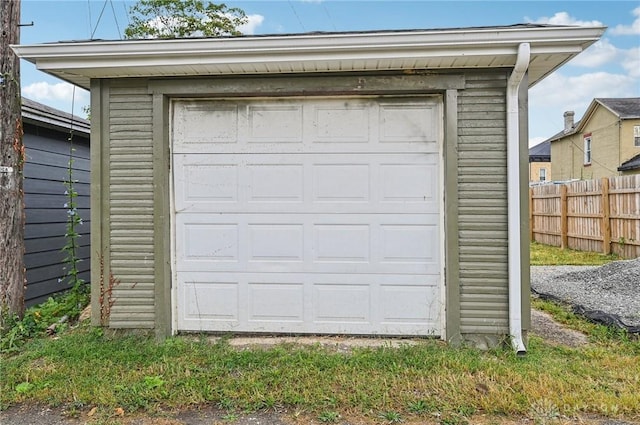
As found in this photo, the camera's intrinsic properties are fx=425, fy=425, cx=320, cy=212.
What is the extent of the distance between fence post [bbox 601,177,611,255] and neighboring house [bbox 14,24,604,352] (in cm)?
711

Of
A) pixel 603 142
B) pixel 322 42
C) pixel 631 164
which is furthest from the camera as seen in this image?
pixel 603 142

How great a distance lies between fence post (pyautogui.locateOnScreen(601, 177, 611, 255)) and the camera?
9.55 m

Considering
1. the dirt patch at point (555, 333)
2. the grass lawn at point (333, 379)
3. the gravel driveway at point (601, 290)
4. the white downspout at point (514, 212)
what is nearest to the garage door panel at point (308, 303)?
the grass lawn at point (333, 379)

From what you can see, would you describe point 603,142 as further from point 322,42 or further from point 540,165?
point 322,42

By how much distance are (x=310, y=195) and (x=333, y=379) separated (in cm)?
166

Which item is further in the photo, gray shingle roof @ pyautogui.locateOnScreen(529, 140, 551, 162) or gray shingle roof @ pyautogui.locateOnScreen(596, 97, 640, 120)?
gray shingle roof @ pyautogui.locateOnScreen(529, 140, 551, 162)

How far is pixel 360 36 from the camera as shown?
3385 mm

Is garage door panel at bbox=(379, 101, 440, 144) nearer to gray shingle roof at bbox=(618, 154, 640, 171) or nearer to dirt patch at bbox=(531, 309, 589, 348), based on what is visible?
dirt patch at bbox=(531, 309, 589, 348)

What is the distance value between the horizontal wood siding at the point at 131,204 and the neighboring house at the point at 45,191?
188 cm

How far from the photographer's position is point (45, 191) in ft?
18.2

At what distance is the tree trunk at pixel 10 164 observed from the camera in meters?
4.23

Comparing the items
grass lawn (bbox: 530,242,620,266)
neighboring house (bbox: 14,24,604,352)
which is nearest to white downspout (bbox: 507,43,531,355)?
neighboring house (bbox: 14,24,604,352)

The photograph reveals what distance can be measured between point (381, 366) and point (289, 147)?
2.08 metres

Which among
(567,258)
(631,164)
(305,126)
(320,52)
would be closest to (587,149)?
(631,164)
